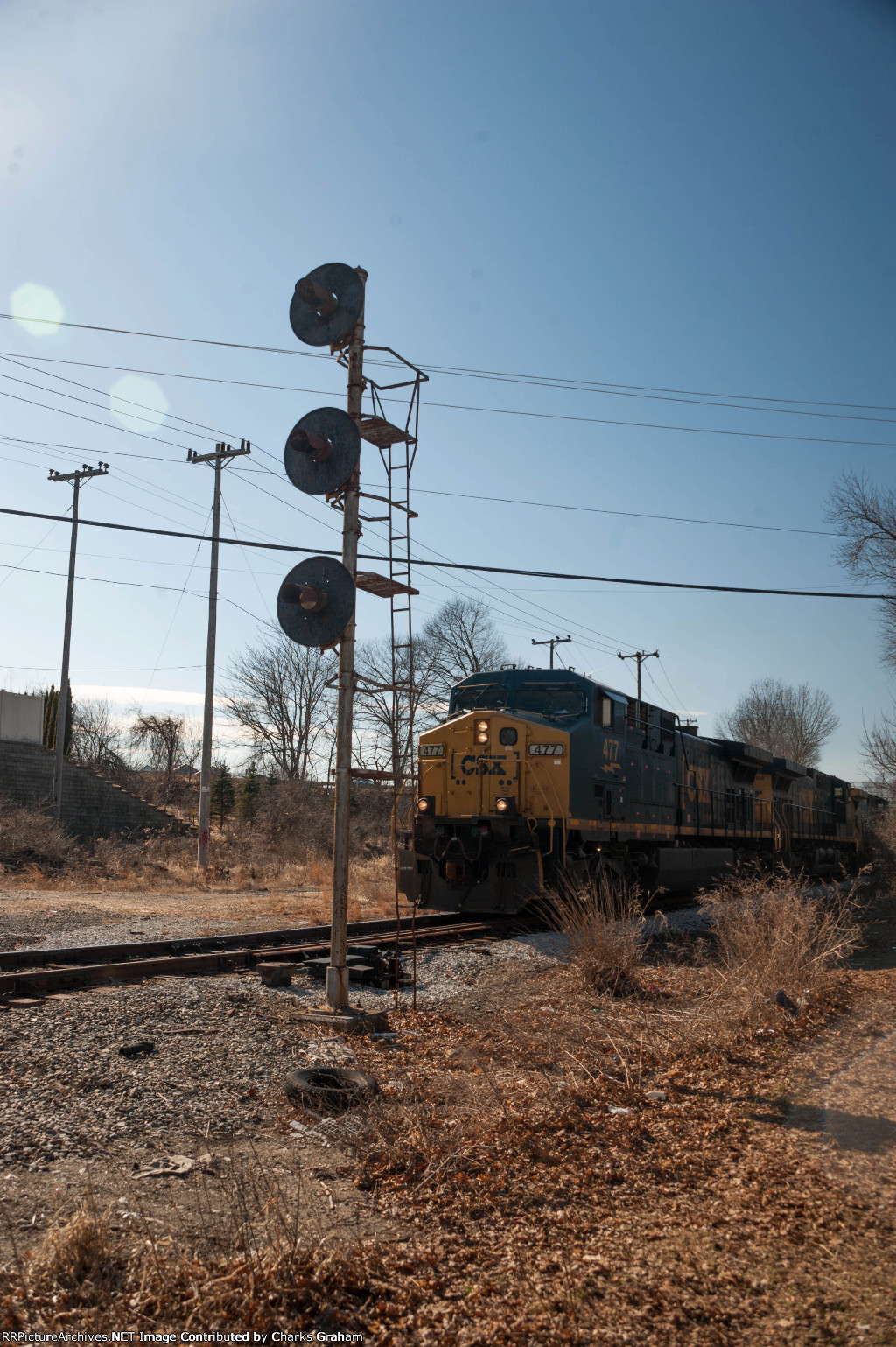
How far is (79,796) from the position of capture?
30.4 m

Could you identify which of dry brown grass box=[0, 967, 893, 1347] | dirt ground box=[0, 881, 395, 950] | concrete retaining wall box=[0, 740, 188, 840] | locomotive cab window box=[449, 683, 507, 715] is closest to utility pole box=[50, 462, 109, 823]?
concrete retaining wall box=[0, 740, 188, 840]

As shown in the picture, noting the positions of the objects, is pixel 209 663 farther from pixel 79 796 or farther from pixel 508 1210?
pixel 508 1210

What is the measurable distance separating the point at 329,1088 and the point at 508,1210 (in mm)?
1633

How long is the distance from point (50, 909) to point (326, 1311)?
513 inches

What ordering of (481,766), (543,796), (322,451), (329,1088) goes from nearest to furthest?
(329,1088) → (322,451) → (543,796) → (481,766)

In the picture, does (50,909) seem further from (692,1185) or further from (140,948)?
(692,1185)

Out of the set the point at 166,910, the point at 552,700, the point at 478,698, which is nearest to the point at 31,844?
the point at 166,910

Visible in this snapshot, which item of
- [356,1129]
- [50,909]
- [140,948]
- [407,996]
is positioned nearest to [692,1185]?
[356,1129]

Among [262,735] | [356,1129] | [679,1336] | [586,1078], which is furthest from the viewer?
[262,735]

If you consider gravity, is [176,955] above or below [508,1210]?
below

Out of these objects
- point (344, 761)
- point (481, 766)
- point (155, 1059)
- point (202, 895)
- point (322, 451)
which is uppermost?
point (322, 451)

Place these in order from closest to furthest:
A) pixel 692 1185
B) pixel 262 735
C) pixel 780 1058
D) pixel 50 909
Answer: pixel 692 1185
pixel 780 1058
pixel 50 909
pixel 262 735

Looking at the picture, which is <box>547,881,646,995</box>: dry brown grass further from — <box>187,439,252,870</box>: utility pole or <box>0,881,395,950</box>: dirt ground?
<box>187,439,252,870</box>: utility pole

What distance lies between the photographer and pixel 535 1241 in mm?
3234
